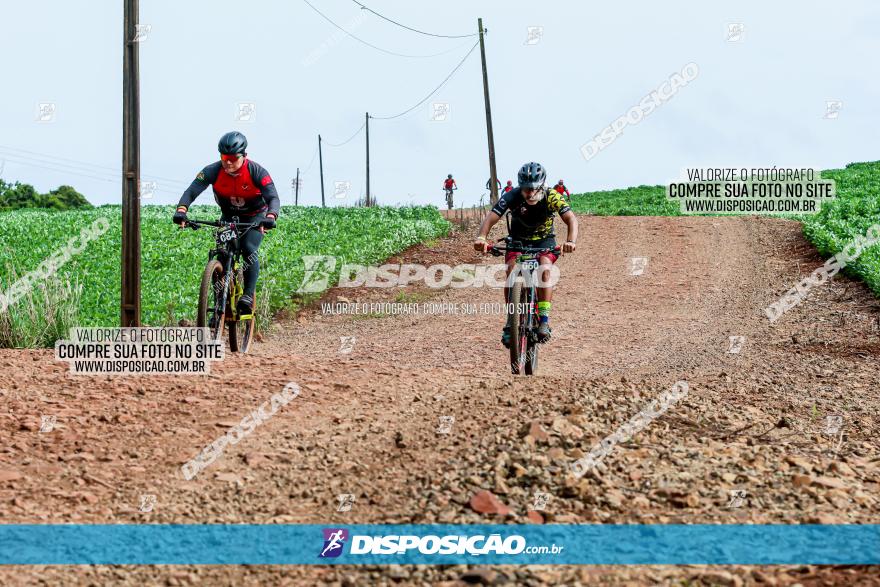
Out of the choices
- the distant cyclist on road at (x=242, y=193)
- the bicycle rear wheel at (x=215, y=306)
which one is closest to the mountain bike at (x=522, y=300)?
the distant cyclist on road at (x=242, y=193)

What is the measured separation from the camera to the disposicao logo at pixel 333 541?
488 centimetres

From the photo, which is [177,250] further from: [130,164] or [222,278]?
[222,278]

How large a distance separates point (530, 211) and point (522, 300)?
3.32 ft

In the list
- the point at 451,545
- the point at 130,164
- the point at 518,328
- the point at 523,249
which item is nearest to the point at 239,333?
the point at 130,164

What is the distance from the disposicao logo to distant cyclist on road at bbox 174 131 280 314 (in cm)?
534

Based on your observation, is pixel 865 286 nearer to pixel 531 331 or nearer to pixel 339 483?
pixel 531 331

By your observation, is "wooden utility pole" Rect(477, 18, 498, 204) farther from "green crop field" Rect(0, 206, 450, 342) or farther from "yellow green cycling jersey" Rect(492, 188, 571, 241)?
"yellow green cycling jersey" Rect(492, 188, 571, 241)

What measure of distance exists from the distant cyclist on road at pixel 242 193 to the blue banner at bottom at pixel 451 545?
5000 mm

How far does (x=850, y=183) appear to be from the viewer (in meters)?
41.6

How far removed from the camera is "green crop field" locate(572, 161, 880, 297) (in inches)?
762

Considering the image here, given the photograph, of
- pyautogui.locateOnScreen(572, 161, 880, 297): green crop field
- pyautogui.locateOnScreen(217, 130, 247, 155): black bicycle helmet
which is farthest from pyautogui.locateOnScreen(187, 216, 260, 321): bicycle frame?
pyautogui.locateOnScreen(572, 161, 880, 297): green crop field

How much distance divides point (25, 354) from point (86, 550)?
546 centimetres

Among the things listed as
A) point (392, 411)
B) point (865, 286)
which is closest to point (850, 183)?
point (865, 286)

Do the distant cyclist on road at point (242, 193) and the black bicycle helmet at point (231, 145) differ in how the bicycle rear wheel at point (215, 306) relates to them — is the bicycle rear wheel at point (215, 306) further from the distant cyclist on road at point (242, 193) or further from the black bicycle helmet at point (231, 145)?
the black bicycle helmet at point (231, 145)
